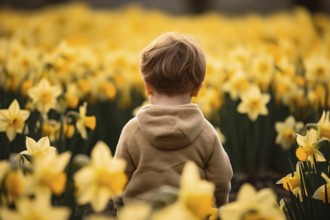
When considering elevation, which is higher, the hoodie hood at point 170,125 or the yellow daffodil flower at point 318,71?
the hoodie hood at point 170,125

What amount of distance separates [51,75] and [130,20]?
5.66 metres

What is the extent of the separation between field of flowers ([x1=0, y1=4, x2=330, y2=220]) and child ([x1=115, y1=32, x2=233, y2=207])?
0.39ft

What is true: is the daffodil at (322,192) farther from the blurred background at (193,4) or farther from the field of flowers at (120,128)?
the blurred background at (193,4)

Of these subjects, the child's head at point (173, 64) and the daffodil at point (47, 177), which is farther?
the child's head at point (173, 64)

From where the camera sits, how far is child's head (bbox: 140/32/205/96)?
77.0 inches

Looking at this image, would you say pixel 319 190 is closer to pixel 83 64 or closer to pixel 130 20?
pixel 83 64

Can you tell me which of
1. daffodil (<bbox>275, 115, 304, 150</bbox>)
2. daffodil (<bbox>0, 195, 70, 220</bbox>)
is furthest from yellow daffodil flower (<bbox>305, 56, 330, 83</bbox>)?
daffodil (<bbox>0, 195, 70, 220</bbox>)

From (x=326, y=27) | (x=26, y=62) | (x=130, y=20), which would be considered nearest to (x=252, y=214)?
(x=26, y=62)

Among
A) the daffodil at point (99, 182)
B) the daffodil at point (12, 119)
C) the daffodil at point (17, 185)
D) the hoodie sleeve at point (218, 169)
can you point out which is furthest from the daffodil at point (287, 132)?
the daffodil at point (17, 185)

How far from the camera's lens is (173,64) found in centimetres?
196

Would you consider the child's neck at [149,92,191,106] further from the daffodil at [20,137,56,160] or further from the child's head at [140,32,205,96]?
the daffodil at [20,137,56,160]

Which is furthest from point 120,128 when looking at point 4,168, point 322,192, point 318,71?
point 4,168

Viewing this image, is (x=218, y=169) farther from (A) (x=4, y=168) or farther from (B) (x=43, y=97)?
(B) (x=43, y=97)

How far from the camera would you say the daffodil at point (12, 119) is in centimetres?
229
